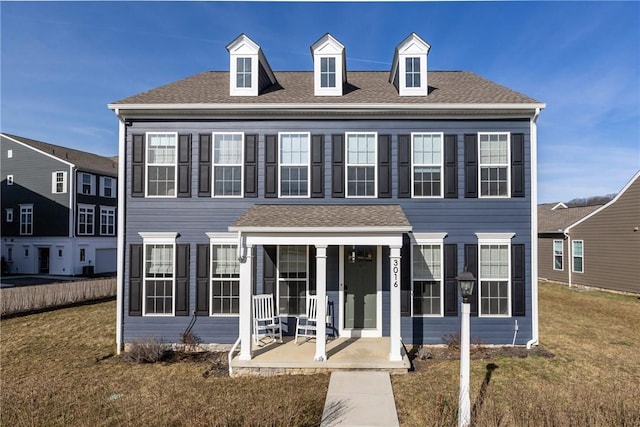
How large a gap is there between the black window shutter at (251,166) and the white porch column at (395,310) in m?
3.91

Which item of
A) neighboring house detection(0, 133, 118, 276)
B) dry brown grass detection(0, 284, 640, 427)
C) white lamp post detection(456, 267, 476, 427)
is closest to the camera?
dry brown grass detection(0, 284, 640, 427)

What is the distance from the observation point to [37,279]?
802 inches

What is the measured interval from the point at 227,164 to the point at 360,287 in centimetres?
473

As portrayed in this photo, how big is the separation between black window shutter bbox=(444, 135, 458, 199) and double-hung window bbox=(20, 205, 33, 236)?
27.9 metres

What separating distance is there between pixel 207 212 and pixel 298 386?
4.80 metres

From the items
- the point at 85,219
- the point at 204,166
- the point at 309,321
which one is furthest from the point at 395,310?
the point at 85,219

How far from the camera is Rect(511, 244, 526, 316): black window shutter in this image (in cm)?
844

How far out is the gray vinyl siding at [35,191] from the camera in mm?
22984

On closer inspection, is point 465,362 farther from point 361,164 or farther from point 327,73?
point 327,73

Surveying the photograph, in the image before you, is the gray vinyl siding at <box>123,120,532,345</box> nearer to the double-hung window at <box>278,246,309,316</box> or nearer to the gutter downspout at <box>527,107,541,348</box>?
the gutter downspout at <box>527,107,541,348</box>

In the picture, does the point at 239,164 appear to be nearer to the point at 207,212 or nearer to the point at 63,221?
the point at 207,212

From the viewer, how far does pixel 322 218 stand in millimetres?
7805

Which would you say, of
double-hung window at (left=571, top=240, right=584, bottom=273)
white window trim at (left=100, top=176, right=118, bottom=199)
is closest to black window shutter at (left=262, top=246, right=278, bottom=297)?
double-hung window at (left=571, top=240, right=584, bottom=273)

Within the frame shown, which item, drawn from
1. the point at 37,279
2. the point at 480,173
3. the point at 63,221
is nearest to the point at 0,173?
the point at 63,221
